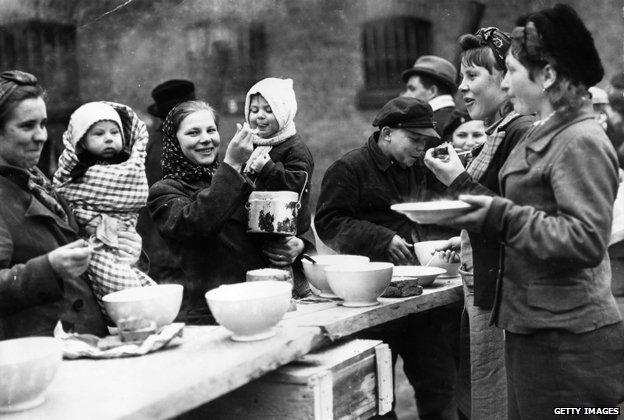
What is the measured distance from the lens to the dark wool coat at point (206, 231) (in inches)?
116

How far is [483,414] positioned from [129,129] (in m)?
2.02

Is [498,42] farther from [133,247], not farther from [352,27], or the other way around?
[352,27]

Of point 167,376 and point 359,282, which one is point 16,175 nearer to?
point 167,376

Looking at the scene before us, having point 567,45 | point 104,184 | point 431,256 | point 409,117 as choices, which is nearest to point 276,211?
point 104,184

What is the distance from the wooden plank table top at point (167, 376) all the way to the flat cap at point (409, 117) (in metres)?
1.83

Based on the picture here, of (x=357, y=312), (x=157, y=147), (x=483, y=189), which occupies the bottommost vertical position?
(x=357, y=312)

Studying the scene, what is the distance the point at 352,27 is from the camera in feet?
30.1

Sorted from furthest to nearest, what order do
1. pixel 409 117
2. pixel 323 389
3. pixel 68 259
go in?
pixel 409 117, pixel 323 389, pixel 68 259

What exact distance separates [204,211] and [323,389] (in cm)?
106

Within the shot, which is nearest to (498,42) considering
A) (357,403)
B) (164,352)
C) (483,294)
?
(483,294)

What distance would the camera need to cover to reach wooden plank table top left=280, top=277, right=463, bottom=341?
2.55 metres

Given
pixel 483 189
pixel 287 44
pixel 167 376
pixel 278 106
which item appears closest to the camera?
pixel 167 376

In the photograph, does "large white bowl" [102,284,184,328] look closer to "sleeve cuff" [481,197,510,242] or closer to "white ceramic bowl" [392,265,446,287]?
"sleeve cuff" [481,197,510,242]

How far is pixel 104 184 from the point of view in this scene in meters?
2.85
